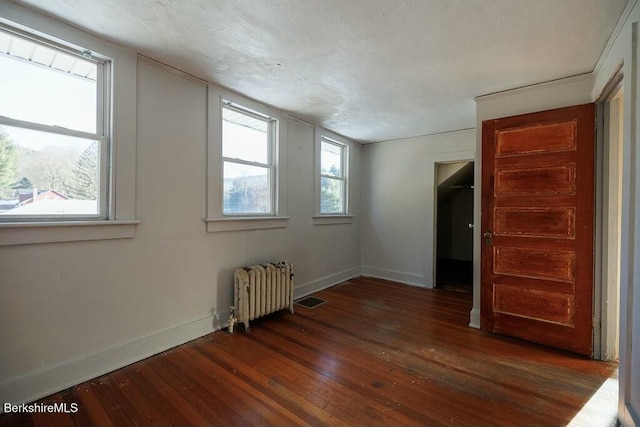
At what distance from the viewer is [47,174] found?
186cm

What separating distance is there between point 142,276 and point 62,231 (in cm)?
62

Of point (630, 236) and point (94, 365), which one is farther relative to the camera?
point (94, 365)

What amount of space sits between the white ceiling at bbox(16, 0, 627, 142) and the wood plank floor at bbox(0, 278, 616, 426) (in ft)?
7.91

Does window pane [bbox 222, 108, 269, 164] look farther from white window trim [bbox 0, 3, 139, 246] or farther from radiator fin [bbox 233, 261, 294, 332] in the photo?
radiator fin [bbox 233, 261, 294, 332]

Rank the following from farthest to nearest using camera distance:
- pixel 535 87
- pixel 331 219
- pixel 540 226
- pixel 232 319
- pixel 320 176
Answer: pixel 331 219, pixel 320 176, pixel 232 319, pixel 535 87, pixel 540 226

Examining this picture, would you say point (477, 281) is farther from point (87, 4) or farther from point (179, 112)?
point (87, 4)

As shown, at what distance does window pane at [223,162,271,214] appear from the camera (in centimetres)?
296

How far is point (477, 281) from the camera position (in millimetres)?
2928

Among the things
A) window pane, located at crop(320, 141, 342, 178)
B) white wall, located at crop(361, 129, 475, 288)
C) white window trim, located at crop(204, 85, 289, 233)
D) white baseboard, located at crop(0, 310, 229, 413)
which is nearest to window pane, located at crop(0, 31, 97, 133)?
white window trim, located at crop(204, 85, 289, 233)

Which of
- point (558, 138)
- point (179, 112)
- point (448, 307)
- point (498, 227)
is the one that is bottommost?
point (448, 307)

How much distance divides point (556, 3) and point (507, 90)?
1.25m

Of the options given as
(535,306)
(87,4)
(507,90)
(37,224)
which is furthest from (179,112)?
(535,306)

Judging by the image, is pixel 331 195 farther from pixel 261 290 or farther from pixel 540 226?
pixel 540 226

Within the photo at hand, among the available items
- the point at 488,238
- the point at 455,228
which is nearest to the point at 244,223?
the point at 488,238
